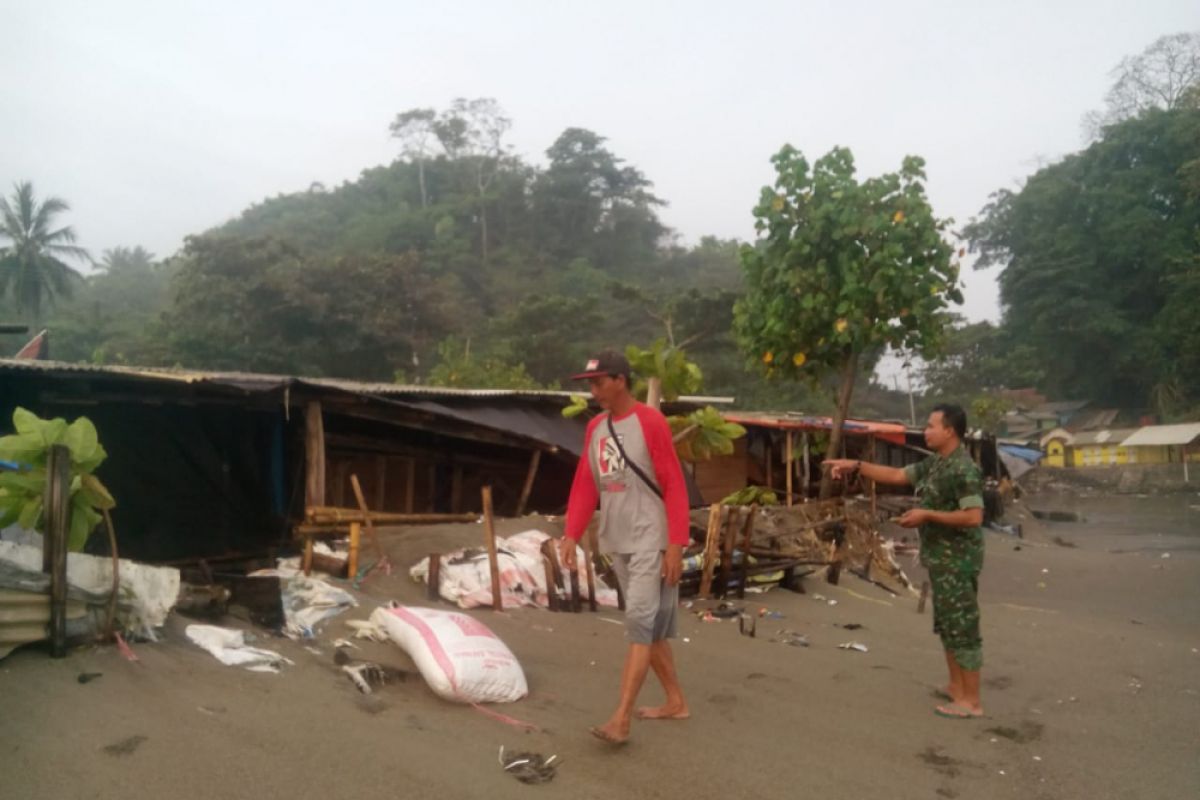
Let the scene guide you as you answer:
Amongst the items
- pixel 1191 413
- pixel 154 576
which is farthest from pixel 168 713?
pixel 1191 413

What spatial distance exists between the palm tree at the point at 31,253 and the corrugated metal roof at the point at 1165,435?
46.8 m

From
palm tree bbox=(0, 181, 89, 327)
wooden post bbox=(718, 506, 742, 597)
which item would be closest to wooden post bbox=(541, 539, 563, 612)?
wooden post bbox=(718, 506, 742, 597)

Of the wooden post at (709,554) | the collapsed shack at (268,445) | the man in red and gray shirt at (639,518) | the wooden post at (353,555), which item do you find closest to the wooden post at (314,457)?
the collapsed shack at (268,445)

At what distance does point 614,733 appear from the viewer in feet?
12.8

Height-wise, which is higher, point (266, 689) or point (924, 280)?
point (924, 280)

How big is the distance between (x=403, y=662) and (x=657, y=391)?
549cm

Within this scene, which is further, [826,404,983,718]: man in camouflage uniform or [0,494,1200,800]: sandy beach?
[826,404,983,718]: man in camouflage uniform

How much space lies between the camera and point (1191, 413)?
4650 cm

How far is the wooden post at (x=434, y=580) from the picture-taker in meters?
6.53

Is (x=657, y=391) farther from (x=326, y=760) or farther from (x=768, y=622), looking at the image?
(x=326, y=760)

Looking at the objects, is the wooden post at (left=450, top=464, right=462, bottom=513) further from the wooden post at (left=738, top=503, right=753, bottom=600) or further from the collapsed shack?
the wooden post at (left=738, top=503, right=753, bottom=600)

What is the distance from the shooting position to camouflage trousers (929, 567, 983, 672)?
4.74 metres

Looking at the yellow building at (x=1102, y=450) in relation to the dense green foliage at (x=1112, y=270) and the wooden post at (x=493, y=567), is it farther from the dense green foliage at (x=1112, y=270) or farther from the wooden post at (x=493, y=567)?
the wooden post at (x=493, y=567)

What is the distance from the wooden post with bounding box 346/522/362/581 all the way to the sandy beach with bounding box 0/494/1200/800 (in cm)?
14
